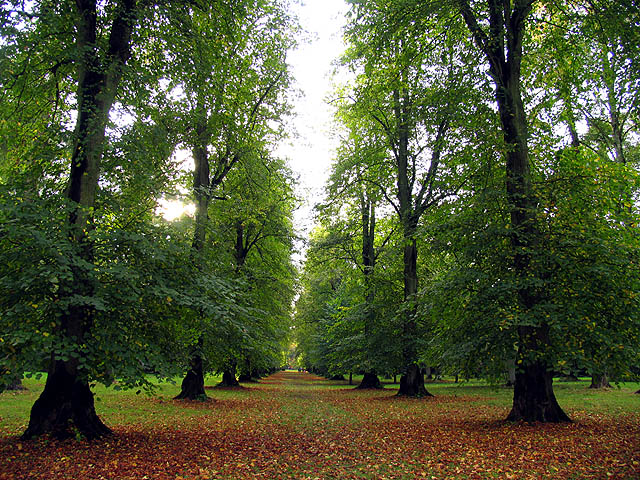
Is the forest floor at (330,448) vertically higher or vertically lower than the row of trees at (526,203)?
lower

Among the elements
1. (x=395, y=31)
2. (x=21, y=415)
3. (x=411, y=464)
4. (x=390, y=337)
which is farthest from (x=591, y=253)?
(x=21, y=415)

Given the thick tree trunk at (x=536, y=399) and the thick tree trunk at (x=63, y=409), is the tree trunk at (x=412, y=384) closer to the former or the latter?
the thick tree trunk at (x=536, y=399)

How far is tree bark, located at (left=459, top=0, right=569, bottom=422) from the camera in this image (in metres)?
8.45

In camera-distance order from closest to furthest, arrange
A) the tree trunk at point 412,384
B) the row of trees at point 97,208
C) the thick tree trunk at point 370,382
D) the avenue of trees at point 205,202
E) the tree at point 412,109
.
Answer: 1. the row of trees at point 97,208
2. the avenue of trees at point 205,202
3. the tree at point 412,109
4. the tree trunk at point 412,384
5. the thick tree trunk at point 370,382

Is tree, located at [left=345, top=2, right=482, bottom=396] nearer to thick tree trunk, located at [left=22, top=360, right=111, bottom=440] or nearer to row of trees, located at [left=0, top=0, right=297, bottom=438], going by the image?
row of trees, located at [left=0, top=0, right=297, bottom=438]

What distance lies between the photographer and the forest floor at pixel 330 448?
219 inches

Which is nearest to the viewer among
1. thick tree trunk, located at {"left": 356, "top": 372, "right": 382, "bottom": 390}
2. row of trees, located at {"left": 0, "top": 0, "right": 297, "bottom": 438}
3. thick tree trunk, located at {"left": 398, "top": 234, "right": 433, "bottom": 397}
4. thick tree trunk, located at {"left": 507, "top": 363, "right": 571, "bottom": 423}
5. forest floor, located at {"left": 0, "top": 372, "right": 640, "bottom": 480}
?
forest floor, located at {"left": 0, "top": 372, "right": 640, "bottom": 480}

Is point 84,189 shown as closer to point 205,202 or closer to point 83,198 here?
point 83,198

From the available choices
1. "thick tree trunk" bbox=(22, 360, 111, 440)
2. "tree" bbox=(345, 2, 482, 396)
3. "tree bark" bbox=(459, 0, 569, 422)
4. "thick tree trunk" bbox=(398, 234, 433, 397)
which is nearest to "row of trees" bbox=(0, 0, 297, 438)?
"thick tree trunk" bbox=(22, 360, 111, 440)

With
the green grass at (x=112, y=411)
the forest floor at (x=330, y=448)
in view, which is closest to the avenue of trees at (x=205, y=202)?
the forest floor at (x=330, y=448)

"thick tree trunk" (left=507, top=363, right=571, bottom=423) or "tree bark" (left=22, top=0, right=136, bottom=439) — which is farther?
"thick tree trunk" (left=507, top=363, right=571, bottom=423)

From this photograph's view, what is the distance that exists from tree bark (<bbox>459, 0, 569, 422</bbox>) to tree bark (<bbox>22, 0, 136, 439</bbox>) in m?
8.27

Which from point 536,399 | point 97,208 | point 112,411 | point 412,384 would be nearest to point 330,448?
point 536,399

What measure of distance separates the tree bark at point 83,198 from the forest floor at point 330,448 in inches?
17.3
